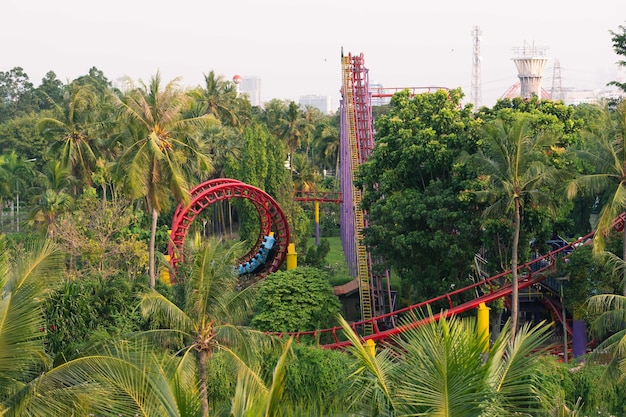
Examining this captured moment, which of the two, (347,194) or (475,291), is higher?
(347,194)

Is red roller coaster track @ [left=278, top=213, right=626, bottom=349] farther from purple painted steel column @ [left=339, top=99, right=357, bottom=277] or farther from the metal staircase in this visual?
purple painted steel column @ [left=339, top=99, right=357, bottom=277]

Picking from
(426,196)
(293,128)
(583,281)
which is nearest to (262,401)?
(583,281)

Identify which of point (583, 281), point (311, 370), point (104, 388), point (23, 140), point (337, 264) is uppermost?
point (23, 140)

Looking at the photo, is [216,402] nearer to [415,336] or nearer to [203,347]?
[203,347]

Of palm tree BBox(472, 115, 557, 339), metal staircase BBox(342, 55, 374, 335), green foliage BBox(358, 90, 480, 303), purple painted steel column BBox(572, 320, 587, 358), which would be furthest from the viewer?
metal staircase BBox(342, 55, 374, 335)

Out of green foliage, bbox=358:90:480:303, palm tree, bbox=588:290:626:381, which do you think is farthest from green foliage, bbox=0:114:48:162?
palm tree, bbox=588:290:626:381

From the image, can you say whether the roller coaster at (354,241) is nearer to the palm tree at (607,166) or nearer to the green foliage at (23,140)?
the palm tree at (607,166)

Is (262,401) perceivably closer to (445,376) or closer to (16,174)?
(445,376)
